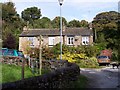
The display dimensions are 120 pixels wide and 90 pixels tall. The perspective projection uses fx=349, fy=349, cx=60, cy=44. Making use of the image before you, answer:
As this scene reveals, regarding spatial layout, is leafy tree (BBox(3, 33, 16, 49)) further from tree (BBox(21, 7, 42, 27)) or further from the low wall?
tree (BBox(21, 7, 42, 27))

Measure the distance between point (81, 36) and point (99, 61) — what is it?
13.7 metres

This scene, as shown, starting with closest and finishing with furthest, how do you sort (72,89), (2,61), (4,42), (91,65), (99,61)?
(72,89) → (2,61) → (91,65) → (99,61) → (4,42)

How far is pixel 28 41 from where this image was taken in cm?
6322

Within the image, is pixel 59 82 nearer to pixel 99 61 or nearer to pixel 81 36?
pixel 99 61

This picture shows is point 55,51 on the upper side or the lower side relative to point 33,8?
lower

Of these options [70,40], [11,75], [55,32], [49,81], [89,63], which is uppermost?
[55,32]

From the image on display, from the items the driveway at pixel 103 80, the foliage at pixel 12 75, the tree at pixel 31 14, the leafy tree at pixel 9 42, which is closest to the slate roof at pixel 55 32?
the leafy tree at pixel 9 42

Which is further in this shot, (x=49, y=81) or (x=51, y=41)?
(x=51, y=41)


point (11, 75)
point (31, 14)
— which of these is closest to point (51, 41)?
point (11, 75)

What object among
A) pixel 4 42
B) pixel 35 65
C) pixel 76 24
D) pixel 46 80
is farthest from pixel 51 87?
pixel 76 24

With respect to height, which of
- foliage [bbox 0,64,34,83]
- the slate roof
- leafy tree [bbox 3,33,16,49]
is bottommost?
foliage [bbox 0,64,34,83]

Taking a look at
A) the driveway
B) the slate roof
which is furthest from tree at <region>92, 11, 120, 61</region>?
the driveway

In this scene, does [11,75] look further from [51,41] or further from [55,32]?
[55,32]

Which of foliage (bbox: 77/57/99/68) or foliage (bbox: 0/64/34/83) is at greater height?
foliage (bbox: 0/64/34/83)
